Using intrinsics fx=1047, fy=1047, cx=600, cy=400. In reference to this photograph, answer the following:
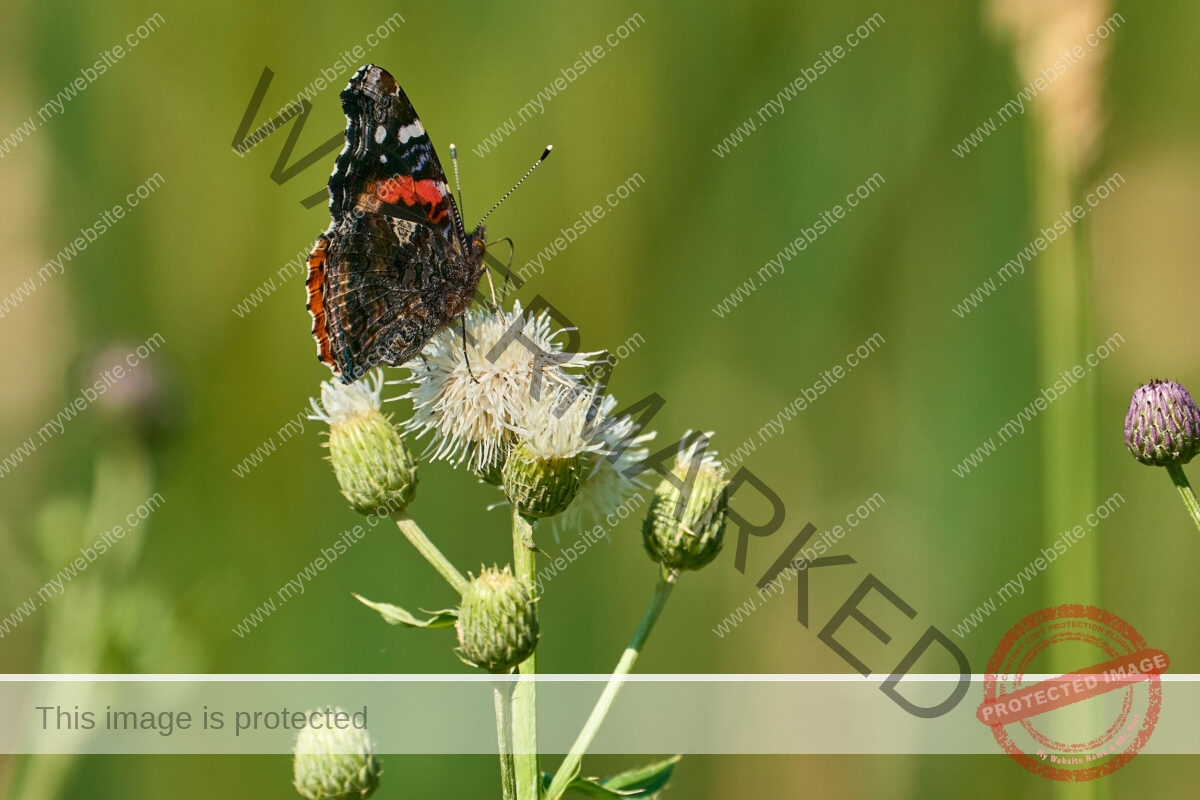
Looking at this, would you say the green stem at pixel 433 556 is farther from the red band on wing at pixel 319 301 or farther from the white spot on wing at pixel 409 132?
the white spot on wing at pixel 409 132

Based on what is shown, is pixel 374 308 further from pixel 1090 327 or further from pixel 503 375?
pixel 1090 327

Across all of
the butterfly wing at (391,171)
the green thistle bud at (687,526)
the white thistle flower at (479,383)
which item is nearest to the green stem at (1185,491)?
the green thistle bud at (687,526)

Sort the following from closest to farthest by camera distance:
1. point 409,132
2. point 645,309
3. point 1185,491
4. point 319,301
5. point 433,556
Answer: point 1185,491, point 433,556, point 319,301, point 409,132, point 645,309

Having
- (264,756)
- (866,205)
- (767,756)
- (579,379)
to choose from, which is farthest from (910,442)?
(264,756)

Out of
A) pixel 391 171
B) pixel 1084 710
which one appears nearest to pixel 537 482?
pixel 391 171

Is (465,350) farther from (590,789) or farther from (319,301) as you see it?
(590,789)

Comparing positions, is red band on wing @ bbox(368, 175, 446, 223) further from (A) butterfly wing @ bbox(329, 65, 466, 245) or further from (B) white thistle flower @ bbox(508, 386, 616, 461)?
(B) white thistle flower @ bbox(508, 386, 616, 461)

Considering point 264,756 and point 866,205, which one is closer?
point 264,756
